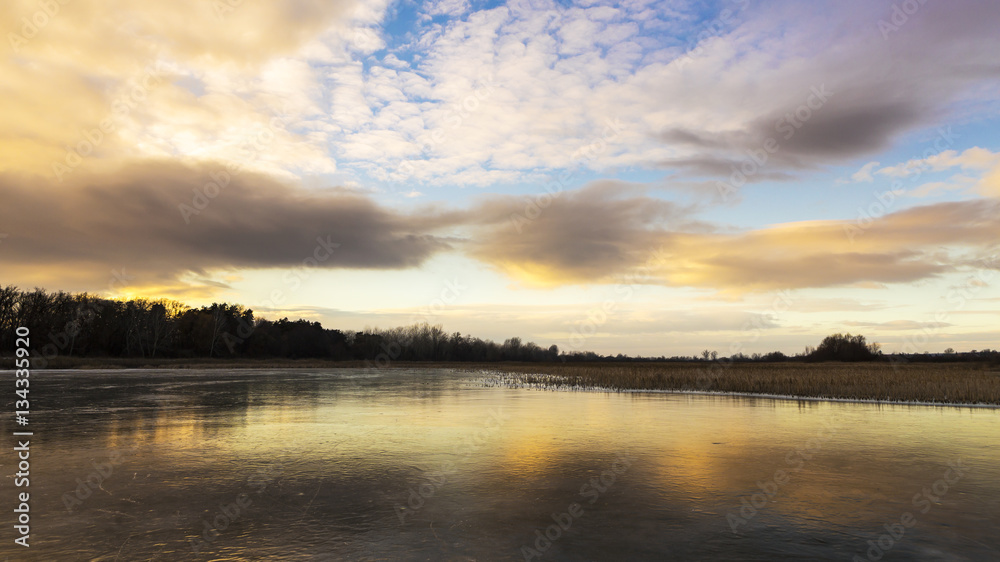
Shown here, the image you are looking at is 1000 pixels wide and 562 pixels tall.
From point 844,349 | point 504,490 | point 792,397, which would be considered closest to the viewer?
point 504,490

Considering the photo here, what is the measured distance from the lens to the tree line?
3150 inches

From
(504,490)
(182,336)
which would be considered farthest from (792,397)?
(182,336)

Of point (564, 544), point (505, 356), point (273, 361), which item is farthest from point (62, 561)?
point (505, 356)

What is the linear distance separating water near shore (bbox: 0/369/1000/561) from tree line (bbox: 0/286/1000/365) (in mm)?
73545

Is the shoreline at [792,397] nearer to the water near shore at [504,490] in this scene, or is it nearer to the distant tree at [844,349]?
the water near shore at [504,490]

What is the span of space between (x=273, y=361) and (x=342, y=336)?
45.3 m

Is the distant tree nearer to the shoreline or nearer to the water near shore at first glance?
the shoreline

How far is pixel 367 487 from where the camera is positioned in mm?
8867

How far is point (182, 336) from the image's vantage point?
343 ft

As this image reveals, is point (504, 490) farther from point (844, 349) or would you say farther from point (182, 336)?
point (844, 349)

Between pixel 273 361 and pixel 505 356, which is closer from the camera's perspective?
pixel 273 361

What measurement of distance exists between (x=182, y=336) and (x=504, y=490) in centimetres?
11368

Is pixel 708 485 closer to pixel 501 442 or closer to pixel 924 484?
pixel 924 484

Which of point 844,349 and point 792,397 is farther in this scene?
point 844,349
